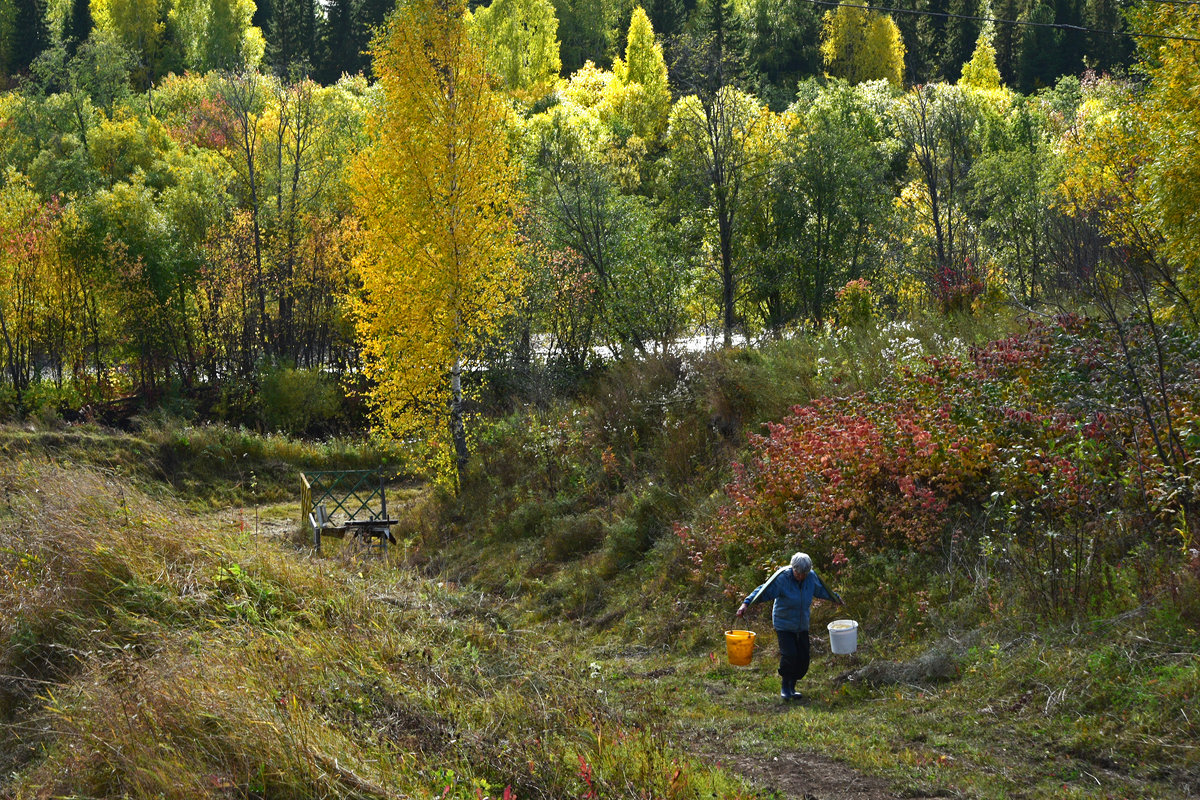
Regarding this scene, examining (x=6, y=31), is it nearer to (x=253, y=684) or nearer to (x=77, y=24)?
(x=77, y=24)

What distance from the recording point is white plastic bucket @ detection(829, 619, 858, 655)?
9188mm

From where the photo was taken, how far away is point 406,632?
7938 millimetres

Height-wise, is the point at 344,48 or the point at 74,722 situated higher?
the point at 344,48

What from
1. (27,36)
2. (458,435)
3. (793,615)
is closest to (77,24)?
(27,36)

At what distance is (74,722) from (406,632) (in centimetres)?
266

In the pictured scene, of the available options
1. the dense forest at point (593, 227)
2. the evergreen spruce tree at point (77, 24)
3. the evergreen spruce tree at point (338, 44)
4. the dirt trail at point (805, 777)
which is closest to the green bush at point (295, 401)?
the dense forest at point (593, 227)

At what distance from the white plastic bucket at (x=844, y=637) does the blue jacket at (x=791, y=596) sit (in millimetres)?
345

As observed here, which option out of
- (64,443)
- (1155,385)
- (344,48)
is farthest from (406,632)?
(344,48)

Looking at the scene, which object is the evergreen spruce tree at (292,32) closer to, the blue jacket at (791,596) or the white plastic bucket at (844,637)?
the blue jacket at (791,596)

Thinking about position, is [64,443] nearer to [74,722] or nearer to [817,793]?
[74,722]

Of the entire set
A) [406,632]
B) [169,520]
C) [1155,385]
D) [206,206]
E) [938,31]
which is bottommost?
[406,632]

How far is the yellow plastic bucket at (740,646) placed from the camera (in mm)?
9735

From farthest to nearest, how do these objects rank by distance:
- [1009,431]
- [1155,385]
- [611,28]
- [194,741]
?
[611,28], [1009,431], [1155,385], [194,741]

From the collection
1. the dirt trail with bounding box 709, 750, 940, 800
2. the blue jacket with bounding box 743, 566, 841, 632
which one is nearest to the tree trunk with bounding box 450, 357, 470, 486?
the blue jacket with bounding box 743, 566, 841, 632
